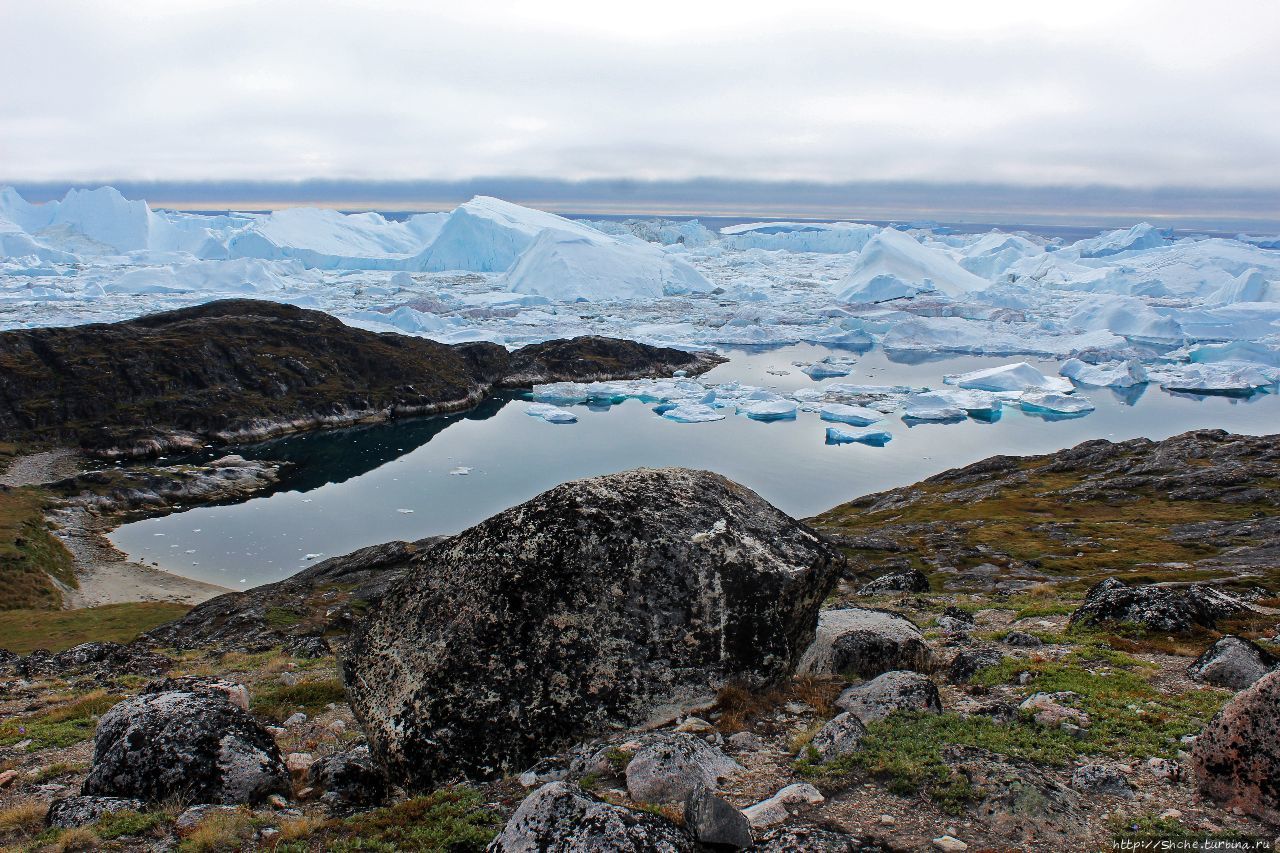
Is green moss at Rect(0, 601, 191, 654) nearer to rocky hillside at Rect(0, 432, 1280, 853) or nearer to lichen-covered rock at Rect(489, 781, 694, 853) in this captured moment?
rocky hillside at Rect(0, 432, 1280, 853)

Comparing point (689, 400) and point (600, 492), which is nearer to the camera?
point (600, 492)

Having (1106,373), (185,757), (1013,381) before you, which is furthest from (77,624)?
(1106,373)

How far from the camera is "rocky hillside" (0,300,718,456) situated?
89.5 metres

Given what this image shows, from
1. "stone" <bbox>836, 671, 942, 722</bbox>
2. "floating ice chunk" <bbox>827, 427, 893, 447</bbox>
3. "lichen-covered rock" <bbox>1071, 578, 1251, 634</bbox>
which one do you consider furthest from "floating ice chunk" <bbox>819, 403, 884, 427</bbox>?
"stone" <bbox>836, 671, 942, 722</bbox>

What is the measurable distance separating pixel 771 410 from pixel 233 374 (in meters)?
71.0

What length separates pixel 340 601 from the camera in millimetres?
37969

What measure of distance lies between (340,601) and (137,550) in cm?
3184

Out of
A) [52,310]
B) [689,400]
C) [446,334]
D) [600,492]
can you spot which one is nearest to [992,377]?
[689,400]

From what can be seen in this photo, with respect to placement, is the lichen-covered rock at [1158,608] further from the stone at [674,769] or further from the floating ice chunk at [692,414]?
the floating ice chunk at [692,414]

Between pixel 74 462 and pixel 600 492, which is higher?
pixel 600 492

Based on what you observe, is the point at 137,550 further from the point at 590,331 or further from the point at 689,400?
the point at 590,331

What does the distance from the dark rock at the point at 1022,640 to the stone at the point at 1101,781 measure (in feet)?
20.6

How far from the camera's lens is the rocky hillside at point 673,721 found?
7090mm

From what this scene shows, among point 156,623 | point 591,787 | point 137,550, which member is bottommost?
point 137,550
